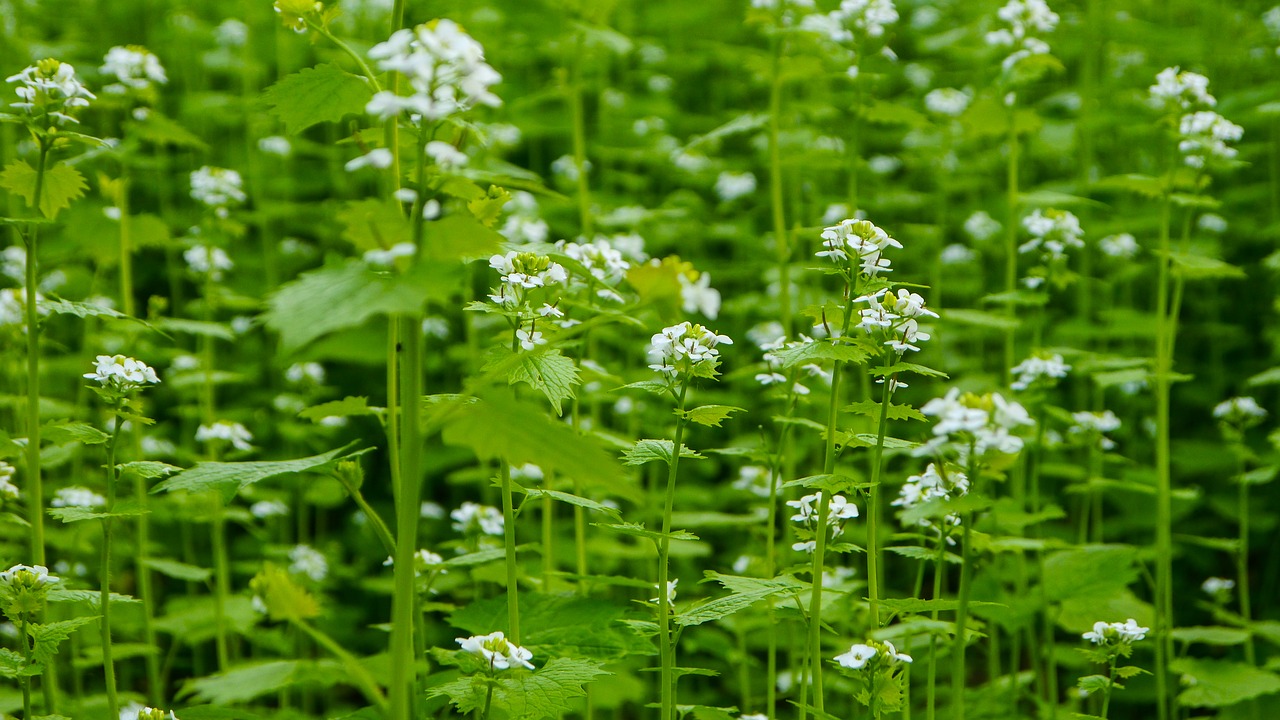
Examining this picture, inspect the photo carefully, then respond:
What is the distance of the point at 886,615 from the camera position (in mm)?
2793

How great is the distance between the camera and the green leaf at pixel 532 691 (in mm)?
2201

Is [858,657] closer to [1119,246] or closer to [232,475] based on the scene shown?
[232,475]

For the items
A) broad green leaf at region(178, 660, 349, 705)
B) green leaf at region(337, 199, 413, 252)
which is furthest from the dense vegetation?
broad green leaf at region(178, 660, 349, 705)

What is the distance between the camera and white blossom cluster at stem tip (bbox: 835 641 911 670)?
7.64 feet

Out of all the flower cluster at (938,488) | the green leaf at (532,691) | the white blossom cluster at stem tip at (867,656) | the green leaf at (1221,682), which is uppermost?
the flower cluster at (938,488)

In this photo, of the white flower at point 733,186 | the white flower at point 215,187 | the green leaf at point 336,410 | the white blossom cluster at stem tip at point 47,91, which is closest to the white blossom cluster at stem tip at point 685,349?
the green leaf at point 336,410

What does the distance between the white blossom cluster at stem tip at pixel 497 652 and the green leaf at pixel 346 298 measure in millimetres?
909

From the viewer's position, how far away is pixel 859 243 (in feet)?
8.13

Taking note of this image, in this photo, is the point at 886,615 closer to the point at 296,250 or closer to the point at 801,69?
the point at 801,69

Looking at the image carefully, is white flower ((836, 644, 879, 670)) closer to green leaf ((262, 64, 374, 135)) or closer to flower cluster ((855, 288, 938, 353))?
flower cluster ((855, 288, 938, 353))

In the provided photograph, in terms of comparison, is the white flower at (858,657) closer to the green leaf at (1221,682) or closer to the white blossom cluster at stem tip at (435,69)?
the white blossom cluster at stem tip at (435,69)

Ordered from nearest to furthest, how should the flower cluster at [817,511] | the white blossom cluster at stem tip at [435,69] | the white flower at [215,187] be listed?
the white blossom cluster at stem tip at [435,69] < the flower cluster at [817,511] < the white flower at [215,187]

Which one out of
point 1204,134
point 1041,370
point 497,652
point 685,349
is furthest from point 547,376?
point 1204,134

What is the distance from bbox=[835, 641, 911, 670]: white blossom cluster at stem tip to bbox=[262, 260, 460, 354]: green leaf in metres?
1.34
